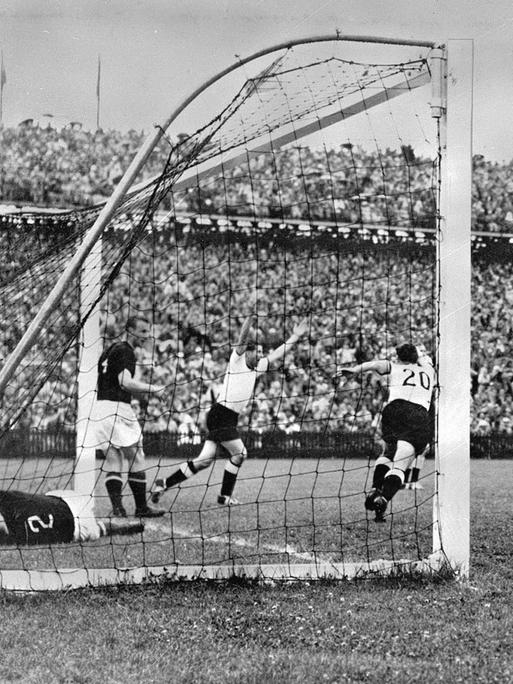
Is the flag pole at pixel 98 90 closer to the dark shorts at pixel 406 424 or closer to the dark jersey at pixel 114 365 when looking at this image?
the dark jersey at pixel 114 365

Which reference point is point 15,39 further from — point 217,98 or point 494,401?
point 494,401

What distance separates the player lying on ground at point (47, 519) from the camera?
4.96m

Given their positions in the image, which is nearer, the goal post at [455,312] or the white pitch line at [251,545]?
the goal post at [455,312]

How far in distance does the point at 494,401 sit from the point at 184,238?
8.08 m

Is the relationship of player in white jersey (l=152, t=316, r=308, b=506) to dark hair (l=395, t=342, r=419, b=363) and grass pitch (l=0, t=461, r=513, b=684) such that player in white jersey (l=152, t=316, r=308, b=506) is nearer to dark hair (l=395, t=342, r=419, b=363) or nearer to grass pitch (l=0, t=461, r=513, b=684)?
dark hair (l=395, t=342, r=419, b=363)

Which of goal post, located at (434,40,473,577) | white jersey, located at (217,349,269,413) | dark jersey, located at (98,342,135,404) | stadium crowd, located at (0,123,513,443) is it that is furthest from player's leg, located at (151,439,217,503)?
stadium crowd, located at (0,123,513,443)

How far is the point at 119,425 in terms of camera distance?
6965 mm

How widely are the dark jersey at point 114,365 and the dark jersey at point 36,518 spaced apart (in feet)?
5.31

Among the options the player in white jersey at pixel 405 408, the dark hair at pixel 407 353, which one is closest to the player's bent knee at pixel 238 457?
the player in white jersey at pixel 405 408

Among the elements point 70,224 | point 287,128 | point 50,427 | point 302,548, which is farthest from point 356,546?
point 50,427

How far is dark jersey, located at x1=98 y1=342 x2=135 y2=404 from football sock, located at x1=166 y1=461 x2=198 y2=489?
33.5 inches

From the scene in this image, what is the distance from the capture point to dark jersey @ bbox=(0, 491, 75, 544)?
4.95 metres

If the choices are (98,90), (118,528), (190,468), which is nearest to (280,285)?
(98,90)

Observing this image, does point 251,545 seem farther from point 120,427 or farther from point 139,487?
point 120,427
